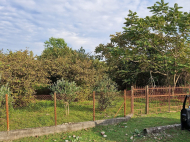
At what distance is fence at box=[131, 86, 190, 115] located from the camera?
899 cm

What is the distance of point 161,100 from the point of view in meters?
9.77

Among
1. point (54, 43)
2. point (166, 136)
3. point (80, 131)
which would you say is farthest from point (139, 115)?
point (54, 43)

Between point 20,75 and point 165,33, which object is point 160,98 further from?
point 20,75

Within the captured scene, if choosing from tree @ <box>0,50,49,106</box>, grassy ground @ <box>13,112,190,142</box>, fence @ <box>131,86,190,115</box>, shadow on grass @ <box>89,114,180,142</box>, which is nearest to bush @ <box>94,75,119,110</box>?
fence @ <box>131,86,190,115</box>

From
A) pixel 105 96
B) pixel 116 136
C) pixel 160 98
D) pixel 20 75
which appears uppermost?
pixel 20 75

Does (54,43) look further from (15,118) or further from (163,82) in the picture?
(15,118)

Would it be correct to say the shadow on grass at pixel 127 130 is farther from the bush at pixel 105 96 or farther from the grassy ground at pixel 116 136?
the bush at pixel 105 96

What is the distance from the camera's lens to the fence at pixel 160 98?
8.99 meters

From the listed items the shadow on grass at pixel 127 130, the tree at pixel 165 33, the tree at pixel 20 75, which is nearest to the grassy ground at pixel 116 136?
the shadow on grass at pixel 127 130

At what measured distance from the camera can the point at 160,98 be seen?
972 centimetres

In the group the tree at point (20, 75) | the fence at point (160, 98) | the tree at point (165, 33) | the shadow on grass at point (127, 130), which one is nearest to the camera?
the shadow on grass at point (127, 130)

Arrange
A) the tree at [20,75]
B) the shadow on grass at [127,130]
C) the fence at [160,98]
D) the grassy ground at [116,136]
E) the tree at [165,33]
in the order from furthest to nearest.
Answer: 1. the tree at [165,33]
2. the tree at [20,75]
3. the fence at [160,98]
4. the shadow on grass at [127,130]
5. the grassy ground at [116,136]

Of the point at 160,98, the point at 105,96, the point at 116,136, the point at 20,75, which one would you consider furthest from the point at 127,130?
the point at 20,75

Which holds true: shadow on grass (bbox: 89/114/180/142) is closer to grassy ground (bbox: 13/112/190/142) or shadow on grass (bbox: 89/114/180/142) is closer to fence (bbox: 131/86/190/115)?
grassy ground (bbox: 13/112/190/142)
